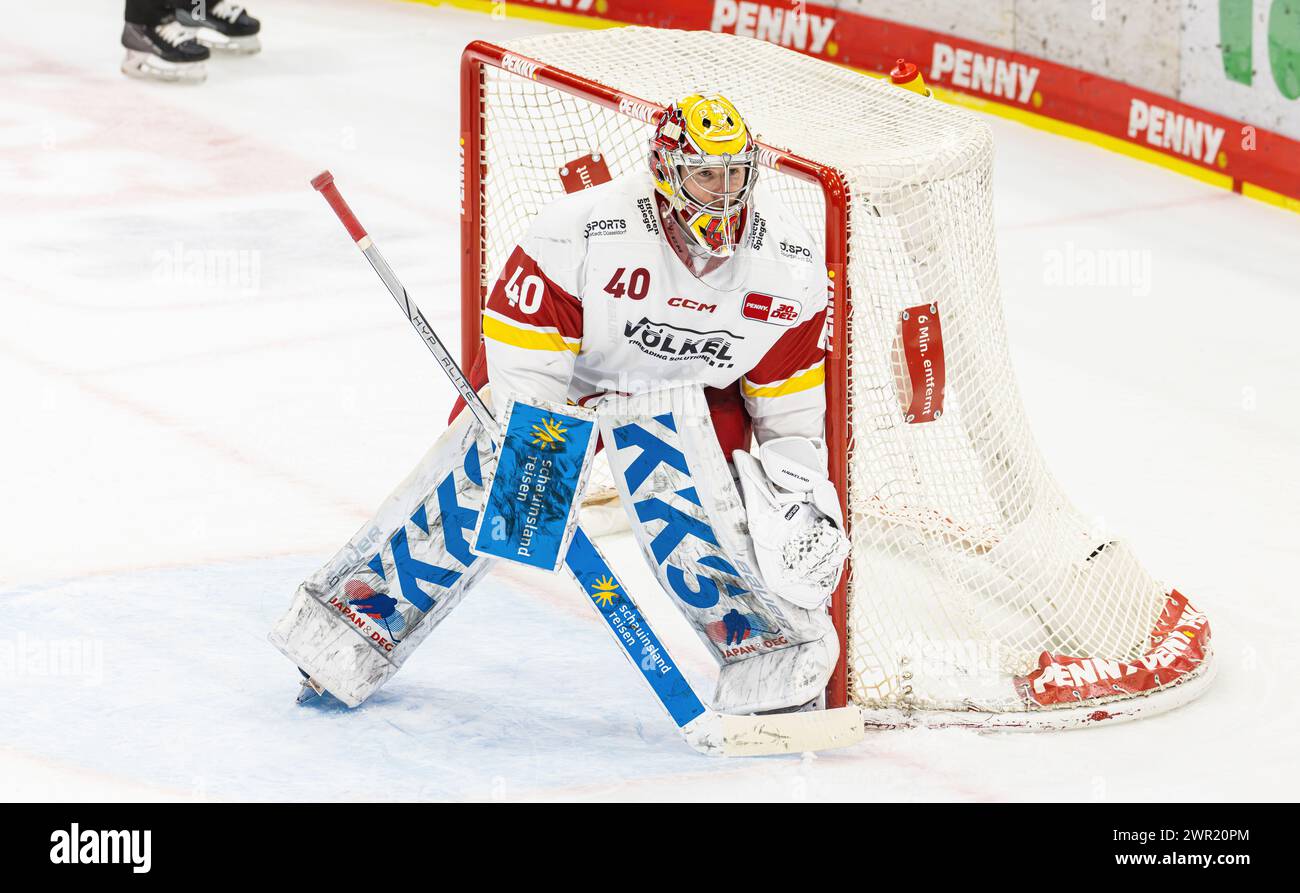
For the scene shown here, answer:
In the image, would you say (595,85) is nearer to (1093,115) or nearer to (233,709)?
(233,709)

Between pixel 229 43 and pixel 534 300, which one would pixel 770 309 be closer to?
pixel 534 300

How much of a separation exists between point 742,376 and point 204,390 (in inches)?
99.1

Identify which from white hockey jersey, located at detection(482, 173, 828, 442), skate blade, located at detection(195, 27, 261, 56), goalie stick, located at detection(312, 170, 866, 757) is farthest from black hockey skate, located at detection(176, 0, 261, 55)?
white hockey jersey, located at detection(482, 173, 828, 442)

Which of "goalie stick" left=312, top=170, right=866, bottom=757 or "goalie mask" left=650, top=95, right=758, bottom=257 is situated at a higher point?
"goalie mask" left=650, top=95, right=758, bottom=257

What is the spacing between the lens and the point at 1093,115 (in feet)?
28.4

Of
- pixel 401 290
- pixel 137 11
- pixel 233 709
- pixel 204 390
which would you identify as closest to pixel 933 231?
pixel 401 290

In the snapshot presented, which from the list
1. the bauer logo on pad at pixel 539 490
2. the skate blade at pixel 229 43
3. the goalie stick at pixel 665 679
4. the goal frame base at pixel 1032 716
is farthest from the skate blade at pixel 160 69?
the goal frame base at pixel 1032 716

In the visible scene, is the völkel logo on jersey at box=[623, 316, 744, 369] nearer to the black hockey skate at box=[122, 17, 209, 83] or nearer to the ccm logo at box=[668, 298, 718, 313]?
the ccm logo at box=[668, 298, 718, 313]

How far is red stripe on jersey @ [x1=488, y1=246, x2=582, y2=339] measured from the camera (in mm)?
3951

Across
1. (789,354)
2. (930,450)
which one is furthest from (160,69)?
(789,354)

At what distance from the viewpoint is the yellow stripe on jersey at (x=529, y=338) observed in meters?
3.97

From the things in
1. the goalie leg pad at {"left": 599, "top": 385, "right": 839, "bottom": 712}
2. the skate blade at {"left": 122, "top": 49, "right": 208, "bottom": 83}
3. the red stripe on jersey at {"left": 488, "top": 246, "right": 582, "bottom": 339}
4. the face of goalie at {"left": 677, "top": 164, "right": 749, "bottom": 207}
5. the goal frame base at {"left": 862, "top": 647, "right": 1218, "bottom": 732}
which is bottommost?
the skate blade at {"left": 122, "top": 49, "right": 208, "bottom": 83}

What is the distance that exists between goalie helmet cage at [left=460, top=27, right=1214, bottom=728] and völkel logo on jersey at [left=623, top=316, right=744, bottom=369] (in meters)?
0.28

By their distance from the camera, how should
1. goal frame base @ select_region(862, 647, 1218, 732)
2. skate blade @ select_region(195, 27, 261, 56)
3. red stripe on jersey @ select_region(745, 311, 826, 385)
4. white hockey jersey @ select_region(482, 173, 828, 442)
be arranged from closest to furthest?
white hockey jersey @ select_region(482, 173, 828, 442)
red stripe on jersey @ select_region(745, 311, 826, 385)
goal frame base @ select_region(862, 647, 1218, 732)
skate blade @ select_region(195, 27, 261, 56)
